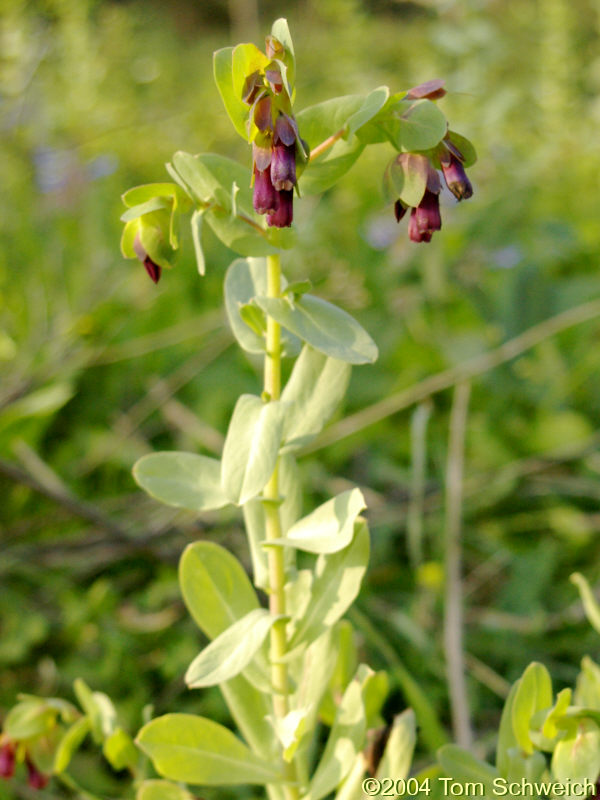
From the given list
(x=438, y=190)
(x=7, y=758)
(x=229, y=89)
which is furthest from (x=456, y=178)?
(x=7, y=758)

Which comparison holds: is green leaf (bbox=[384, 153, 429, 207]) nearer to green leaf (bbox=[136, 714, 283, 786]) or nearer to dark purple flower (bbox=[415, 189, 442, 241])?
dark purple flower (bbox=[415, 189, 442, 241])

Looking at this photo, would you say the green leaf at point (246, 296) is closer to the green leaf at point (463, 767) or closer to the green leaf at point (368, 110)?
the green leaf at point (368, 110)

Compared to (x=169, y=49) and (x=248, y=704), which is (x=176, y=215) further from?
(x=169, y=49)

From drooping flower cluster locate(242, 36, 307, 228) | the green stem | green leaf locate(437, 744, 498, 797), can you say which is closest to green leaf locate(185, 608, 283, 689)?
the green stem

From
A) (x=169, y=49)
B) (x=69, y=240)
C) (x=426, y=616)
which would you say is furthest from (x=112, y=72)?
(x=169, y=49)

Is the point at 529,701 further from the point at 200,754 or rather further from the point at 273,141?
the point at 273,141

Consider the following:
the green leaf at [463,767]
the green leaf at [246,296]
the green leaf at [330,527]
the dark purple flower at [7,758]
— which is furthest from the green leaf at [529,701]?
the dark purple flower at [7,758]
